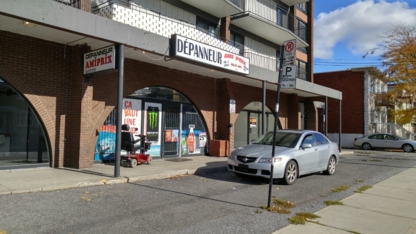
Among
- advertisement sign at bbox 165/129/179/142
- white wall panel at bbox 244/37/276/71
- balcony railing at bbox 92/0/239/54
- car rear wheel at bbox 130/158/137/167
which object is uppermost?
white wall panel at bbox 244/37/276/71

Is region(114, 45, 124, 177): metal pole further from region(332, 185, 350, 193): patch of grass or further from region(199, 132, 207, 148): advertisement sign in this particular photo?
region(199, 132, 207, 148): advertisement sign

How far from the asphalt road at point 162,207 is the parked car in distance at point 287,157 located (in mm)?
407

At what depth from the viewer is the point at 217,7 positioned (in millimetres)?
15094

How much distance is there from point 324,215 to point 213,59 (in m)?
7.29

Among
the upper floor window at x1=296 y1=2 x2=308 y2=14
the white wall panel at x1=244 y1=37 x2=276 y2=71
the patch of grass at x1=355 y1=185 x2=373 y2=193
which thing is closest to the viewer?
the patch of grass at x1=355 y1=185 x2=373 y2=193

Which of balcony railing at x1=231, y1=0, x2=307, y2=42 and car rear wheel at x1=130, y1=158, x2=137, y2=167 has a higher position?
balcony railing at x1=231, y1=0, x2=307, y2=42

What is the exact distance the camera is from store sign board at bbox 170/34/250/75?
407 inches

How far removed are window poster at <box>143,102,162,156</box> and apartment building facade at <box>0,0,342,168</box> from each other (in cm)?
4

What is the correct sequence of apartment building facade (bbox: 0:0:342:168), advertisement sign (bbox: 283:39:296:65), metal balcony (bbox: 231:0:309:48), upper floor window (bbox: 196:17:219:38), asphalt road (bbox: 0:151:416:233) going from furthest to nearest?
metal balcony (bbox: 231:0:309:48)
upper floor window (bbox: 196:17:219:38)
apartment building facade (bbox: 0:0:342:168)
advertisement sign (bbox: 283:39:296:65)
asphalt road (bbox: 0:151:416:233)

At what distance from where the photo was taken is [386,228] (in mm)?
5344

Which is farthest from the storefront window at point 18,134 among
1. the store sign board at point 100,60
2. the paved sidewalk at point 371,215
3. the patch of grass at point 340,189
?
the patch of grass at point 340,189

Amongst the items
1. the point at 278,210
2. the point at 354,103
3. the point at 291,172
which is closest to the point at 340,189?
the point at 291,172

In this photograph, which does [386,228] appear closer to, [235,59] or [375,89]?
[235,59]

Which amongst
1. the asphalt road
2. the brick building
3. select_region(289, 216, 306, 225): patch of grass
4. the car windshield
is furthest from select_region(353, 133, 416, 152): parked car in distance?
select_region(289, 216, 306, 225): patch of grass
